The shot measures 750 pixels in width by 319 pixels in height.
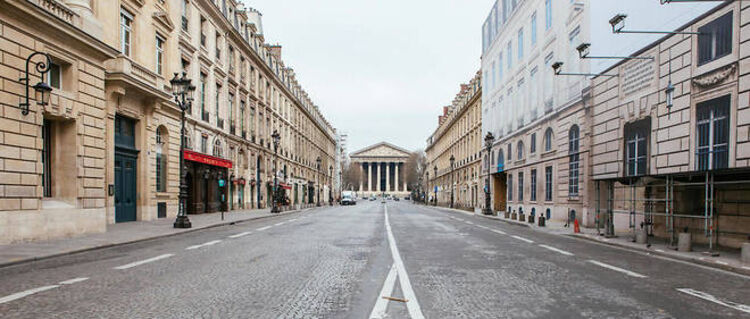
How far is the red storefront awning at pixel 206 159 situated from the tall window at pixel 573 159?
21.7m

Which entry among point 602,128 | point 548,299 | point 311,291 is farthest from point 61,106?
point 602,128

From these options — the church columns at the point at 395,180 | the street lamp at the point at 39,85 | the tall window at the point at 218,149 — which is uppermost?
the street lamp at the point at 39,85

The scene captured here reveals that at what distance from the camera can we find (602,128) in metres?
19.7

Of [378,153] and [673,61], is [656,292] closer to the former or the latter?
[673,61]

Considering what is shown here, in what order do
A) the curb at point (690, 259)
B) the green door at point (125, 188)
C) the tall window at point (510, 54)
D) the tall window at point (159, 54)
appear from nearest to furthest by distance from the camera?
1. the curb at point (690, 259)
2. the green door at point (125, 188)
3. the tall window at point (159, 54)
4. the tall window at point (510, 54)

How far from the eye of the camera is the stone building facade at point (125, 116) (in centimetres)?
1155

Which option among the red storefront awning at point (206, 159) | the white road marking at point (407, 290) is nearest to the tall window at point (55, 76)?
the white road marking at point (407, 290)

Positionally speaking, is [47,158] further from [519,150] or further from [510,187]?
[510,187]

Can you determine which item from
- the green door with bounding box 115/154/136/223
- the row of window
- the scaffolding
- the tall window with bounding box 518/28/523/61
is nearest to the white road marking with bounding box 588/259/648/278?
the scaffolding

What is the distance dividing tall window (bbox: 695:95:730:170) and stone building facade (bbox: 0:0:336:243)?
18298 mm

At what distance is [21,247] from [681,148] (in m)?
18.2

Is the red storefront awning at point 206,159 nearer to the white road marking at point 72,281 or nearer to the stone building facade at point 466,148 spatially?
the white road marking at point 72,281

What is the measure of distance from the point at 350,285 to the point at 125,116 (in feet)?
58.4

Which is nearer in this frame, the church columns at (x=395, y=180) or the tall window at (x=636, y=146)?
the tall window at (x=636, y=146)
